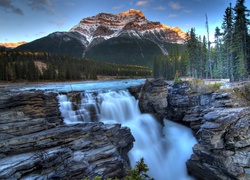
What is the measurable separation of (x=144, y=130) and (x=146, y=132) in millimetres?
423

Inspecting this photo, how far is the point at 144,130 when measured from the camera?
22094 millimetres

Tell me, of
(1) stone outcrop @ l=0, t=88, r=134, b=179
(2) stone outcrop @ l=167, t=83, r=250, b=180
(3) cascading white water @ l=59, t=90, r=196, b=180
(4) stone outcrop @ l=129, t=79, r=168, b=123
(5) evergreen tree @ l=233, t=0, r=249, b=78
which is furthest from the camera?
(5) evergreen tree @ l=233, t=0, r=249, b=78

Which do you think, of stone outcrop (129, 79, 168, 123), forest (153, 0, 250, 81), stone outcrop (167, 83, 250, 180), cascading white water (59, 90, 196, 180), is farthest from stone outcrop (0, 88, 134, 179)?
forest (153, 0, 250, 81)

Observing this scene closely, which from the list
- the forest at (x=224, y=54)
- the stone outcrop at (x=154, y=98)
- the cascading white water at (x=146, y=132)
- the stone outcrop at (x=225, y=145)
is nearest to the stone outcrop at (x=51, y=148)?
the cascading white water at (x=146, y=132)

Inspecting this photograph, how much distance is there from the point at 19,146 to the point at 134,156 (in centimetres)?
1156

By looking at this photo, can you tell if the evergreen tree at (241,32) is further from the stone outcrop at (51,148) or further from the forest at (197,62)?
the stone outcrop at (51,148)

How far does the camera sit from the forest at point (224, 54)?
31.0 meters

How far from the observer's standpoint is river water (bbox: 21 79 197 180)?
17.5m

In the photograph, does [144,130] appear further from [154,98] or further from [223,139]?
[223,139]

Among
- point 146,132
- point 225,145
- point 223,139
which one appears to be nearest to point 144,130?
point 146,132

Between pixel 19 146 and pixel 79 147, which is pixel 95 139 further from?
pixel 19 146

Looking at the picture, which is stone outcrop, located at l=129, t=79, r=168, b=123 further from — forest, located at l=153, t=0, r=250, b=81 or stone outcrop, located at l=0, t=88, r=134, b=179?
stone outcrop, located at l=0, t=88, r=134, b=179

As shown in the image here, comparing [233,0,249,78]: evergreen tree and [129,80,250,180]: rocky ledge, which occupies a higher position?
[233,0,249,78]: evergreen tree

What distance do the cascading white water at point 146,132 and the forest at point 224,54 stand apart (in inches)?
557
